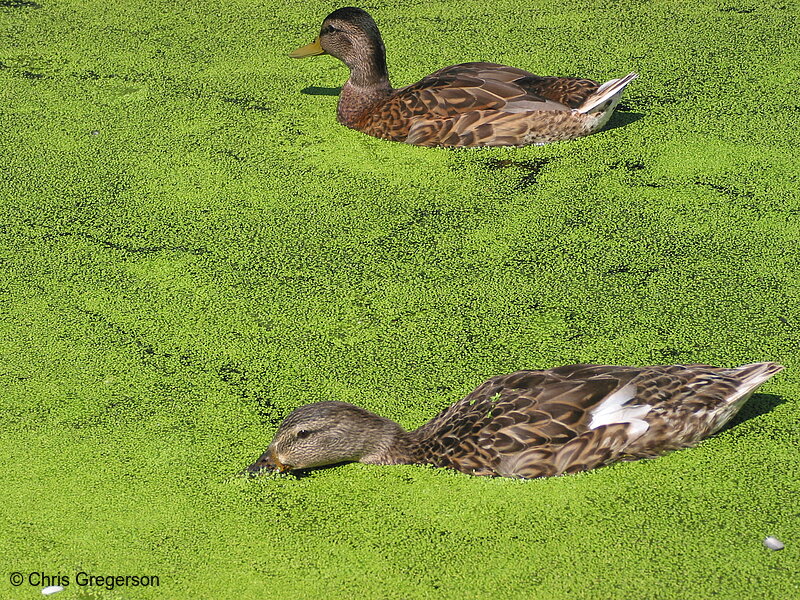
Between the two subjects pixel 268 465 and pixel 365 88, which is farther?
pixel 365 88

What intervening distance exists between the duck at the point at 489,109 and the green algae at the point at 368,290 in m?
0.09

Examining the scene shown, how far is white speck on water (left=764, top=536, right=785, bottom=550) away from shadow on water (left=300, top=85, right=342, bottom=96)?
3.67m

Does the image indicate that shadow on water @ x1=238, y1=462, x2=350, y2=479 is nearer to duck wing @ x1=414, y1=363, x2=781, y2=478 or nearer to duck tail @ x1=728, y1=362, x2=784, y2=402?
duck wing @ x1=414, y1=363, x2=781, y2=478

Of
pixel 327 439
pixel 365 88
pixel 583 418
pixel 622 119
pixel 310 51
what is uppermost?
pixel 310 51

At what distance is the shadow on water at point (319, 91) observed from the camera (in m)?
5.71

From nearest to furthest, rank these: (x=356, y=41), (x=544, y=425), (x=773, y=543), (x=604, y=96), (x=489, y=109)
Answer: (x=773, y=543) < (x=544, y=425) < (x=604, y=96) < (x=489, y=109) < (x=356, y=41)

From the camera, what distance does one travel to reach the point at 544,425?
120 inches

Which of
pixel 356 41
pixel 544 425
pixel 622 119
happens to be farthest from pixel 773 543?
pixel 356 41

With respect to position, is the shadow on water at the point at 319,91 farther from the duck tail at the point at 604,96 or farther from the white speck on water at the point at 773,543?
the white speck on water at the point at 773,543

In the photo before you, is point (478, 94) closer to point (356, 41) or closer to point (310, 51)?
point (356, 41)

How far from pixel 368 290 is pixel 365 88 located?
163 centimetres

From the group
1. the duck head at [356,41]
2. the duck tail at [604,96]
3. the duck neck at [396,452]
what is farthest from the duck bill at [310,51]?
the duck neck at [396,452]

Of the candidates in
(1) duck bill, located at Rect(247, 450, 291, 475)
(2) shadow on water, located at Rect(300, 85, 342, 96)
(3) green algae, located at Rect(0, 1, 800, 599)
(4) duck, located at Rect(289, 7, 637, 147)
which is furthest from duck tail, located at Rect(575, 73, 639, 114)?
(1) duck bill, located at Rect(247, 450, 291, 475)

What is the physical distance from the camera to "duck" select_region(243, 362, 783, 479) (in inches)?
120
